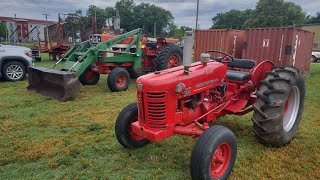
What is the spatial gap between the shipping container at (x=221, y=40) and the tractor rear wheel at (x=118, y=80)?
5.35 m

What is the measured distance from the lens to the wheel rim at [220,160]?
9.65 ft

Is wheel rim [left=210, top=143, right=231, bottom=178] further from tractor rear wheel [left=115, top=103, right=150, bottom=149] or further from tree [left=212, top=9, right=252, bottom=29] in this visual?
tree [left=212, top=9, right=252, bottom=29]

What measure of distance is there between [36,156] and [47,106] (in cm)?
264

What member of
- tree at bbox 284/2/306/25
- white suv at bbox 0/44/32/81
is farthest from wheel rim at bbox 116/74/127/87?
tree at bbox 284/2/306/25

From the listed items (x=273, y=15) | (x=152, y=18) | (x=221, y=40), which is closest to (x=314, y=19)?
(x=273, y=15)

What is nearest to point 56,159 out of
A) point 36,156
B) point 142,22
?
point 36,156

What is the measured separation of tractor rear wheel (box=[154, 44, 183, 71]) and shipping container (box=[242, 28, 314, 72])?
136 inches

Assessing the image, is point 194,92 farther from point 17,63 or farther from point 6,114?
point 17,63

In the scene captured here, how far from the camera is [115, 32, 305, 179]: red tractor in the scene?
9.62 ft

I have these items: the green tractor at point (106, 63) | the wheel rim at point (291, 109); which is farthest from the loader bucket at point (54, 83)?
the wheel rim at point (291, 109)

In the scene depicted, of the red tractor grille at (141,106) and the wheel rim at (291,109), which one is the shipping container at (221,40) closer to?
the wheel rim at (291,109)

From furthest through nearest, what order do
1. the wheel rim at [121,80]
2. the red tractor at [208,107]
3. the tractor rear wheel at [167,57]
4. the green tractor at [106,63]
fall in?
the tractor rear wheel at [167,57] → the wheel rim at [121,80] → the green tractor at [106,63] → the red tractor at [208,107]

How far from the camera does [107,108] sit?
5.89 meters

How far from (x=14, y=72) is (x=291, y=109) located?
850 centimetres
